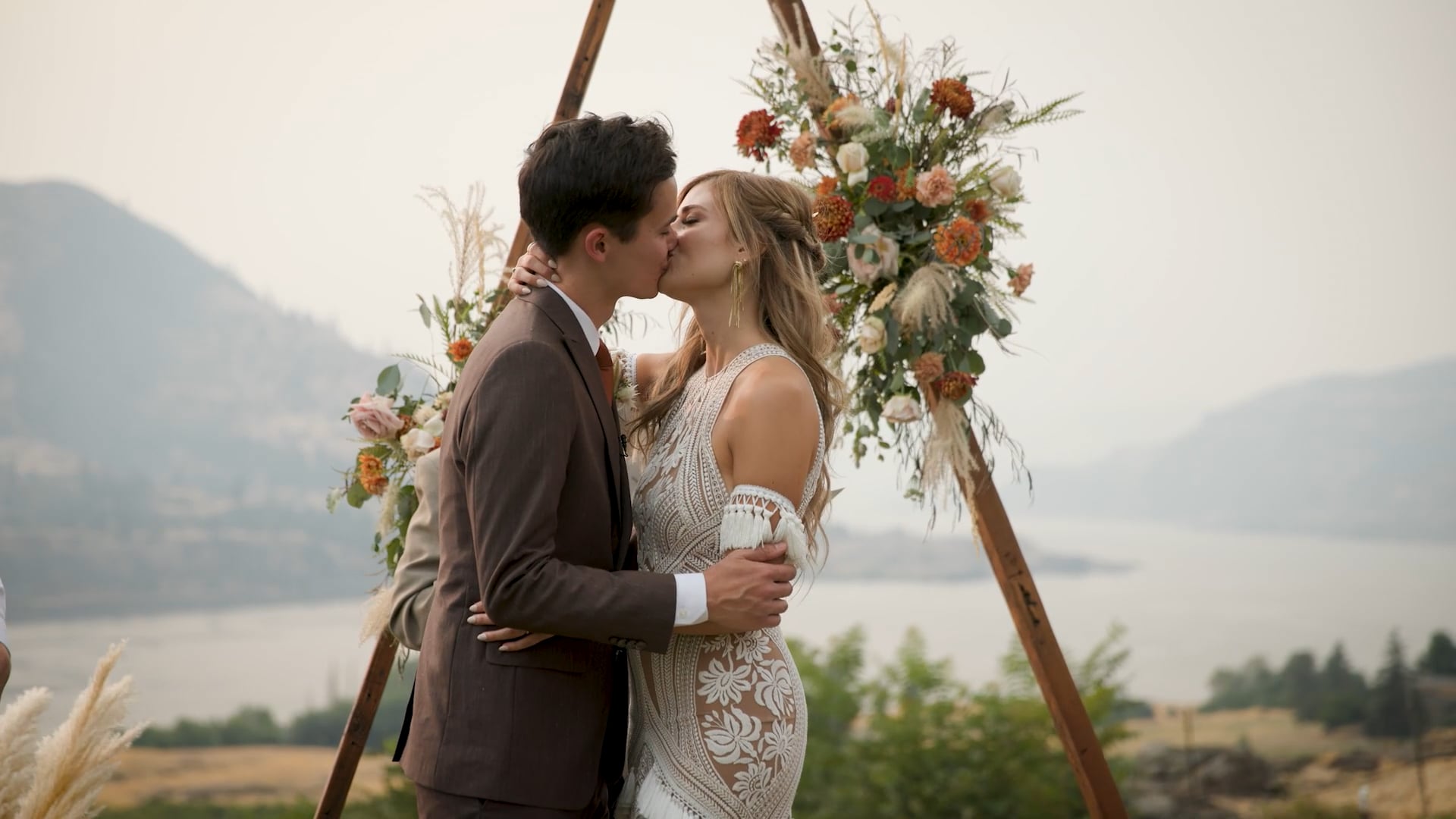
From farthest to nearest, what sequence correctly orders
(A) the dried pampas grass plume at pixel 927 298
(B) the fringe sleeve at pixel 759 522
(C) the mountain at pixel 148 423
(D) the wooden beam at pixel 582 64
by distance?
(C) the mountain at pixel 148 423 → (D) the wooden beam at pixel 582 64 → (A) the dried pampas grass plume at pixel 927 298 → (B) the fringe sleeve at pixel 759 522

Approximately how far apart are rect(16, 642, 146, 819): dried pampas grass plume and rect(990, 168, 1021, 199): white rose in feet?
7.16

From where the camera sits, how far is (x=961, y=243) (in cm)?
276

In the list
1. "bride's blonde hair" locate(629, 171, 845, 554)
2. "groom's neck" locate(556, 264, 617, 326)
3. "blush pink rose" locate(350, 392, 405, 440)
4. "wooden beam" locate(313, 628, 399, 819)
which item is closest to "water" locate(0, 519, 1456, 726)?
"wooden beam" locate(313, 628, 399, 819)

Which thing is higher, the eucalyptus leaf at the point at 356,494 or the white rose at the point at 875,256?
the white rose at the point at 875,256

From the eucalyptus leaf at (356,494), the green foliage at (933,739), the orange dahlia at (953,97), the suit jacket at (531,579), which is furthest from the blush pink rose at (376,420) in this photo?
the green foliage at (933,739)

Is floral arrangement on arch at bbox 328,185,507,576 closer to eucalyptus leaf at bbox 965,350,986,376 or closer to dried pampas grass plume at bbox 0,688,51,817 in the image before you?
dried pampas grass plume at bbox 0,688,51,817

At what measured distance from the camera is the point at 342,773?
306 centimetres

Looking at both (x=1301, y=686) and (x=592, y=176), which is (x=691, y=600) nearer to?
(x=592, y=176)

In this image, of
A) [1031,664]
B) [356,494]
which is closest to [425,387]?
[356,494]

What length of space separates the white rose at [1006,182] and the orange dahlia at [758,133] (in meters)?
0.59

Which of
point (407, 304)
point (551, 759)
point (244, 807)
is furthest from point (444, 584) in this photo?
point (244, 807)

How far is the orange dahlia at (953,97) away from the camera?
112 inches

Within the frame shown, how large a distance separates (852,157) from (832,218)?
0.16m

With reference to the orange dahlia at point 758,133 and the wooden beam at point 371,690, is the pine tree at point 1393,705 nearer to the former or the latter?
the orange dahlia at point 758,133
